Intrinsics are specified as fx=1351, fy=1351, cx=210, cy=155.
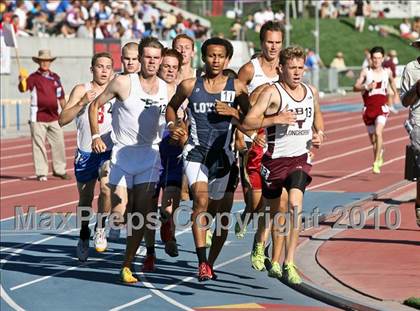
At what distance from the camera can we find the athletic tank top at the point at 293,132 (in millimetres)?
11883

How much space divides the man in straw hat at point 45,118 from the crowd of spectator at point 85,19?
1142 cm

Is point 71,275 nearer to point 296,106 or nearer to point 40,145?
point 296,106

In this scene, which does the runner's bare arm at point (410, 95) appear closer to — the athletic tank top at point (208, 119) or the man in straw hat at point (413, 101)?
the man in straw hat at point (413, 101)

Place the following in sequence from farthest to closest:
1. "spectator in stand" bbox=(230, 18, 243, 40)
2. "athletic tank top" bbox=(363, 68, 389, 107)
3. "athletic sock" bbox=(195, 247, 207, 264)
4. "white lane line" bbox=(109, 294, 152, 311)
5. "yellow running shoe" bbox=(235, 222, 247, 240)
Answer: "spectator in stand" bbox=(230, 18, 243, 40), "athletic tank top" bbox=(363, 68, 389, 107), "yellow running shoe" bbox=(235, 222, 247, 240), "athletic sock" bbox=(195, 247, 207, 264), "white lane line" bbox=(109, 294, 152, 311)

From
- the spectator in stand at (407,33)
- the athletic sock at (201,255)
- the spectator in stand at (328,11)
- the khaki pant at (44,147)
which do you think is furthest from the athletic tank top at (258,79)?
the spectator in stand at (328,11)

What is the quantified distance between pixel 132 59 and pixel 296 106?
98.9 inches

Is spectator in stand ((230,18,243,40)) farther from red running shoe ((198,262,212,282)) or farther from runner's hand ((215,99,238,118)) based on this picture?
red running shoe ((198,262,212,282))

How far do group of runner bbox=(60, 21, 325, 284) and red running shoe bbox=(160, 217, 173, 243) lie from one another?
0.4 inches

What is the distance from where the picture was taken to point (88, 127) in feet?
48.1

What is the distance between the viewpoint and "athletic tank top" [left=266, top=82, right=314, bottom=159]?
11.9 metres

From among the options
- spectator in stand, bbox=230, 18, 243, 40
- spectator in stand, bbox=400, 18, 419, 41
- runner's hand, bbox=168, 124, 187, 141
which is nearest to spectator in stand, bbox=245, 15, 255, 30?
spectator in stand, bbox=230, 18, 243, 40

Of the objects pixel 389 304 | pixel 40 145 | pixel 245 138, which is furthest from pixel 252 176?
pixel 40 145

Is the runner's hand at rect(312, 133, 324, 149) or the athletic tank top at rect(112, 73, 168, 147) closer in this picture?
the runner's hand at rect(312, 133, 324, 149)

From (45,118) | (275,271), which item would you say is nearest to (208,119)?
(275,271)
